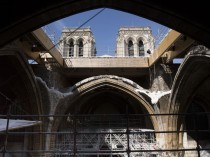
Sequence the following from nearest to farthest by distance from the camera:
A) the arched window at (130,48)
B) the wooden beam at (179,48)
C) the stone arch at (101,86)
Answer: the wooden beam at (179,48)
the stone arch at (101,86)
the arched window at (130,48)

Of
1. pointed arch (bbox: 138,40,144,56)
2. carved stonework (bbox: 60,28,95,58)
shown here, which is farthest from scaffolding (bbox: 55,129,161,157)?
pointed arch (bbox: 138,40,144,56)

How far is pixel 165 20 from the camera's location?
3279 mm

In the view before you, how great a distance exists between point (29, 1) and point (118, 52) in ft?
87.5

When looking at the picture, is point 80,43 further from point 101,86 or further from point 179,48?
point 179,48

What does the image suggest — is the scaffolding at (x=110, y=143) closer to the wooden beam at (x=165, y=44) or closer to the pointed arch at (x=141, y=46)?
the wooden beam at (x=165, y=44)

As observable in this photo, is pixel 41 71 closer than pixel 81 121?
Yes

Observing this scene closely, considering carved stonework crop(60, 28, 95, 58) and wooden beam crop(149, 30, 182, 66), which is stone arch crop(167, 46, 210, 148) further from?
carved stonework crop(60, 28, 95, 58)

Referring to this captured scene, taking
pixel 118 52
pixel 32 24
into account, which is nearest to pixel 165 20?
pixel 32 24

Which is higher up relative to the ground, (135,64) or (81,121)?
(135,64)

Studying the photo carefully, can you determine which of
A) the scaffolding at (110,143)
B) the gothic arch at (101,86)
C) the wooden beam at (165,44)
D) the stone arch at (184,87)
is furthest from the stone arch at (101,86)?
the wooden beam at (165,44)

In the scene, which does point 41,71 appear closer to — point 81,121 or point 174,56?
point 81,121

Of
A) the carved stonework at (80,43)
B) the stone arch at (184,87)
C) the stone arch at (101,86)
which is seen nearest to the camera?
the stone arch at (184,87)

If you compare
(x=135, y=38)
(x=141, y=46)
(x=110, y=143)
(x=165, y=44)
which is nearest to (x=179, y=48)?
(x=165, y=44)

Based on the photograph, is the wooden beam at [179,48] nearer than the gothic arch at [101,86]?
Yes
